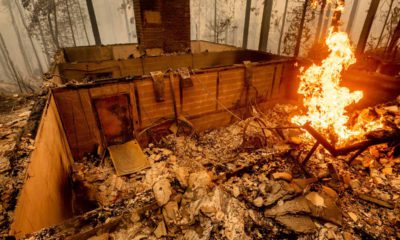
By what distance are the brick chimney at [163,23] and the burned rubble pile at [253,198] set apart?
6725 millimetres

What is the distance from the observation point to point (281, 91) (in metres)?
8.18

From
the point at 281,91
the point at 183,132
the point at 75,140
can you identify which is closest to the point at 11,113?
the point at 75,140

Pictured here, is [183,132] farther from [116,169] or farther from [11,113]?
[11,113]

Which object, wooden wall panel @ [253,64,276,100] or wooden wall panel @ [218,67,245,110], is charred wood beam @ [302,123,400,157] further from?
wooden wall panel @ [253,64,276,100]

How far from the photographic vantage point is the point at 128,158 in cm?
539

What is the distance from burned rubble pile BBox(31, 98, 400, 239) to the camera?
2670mm

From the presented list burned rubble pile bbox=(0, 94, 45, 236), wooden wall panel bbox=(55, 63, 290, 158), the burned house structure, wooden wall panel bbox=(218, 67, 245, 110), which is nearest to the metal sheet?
the burned house structure

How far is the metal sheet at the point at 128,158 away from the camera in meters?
5.12

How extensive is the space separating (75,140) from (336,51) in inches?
366

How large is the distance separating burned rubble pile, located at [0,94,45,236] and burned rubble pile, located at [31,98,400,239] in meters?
0.56

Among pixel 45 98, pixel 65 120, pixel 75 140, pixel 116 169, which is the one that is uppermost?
pixel 45 98

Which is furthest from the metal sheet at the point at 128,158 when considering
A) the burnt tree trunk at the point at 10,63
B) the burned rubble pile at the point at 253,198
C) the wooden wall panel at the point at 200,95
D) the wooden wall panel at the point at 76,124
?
the burnt tree trunk at the point at 10,63

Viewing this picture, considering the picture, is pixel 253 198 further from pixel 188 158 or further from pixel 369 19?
pixel 369 19

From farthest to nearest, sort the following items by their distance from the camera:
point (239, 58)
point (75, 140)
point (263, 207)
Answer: point (239, 58) → point (75, 140) → point (263, 207)
